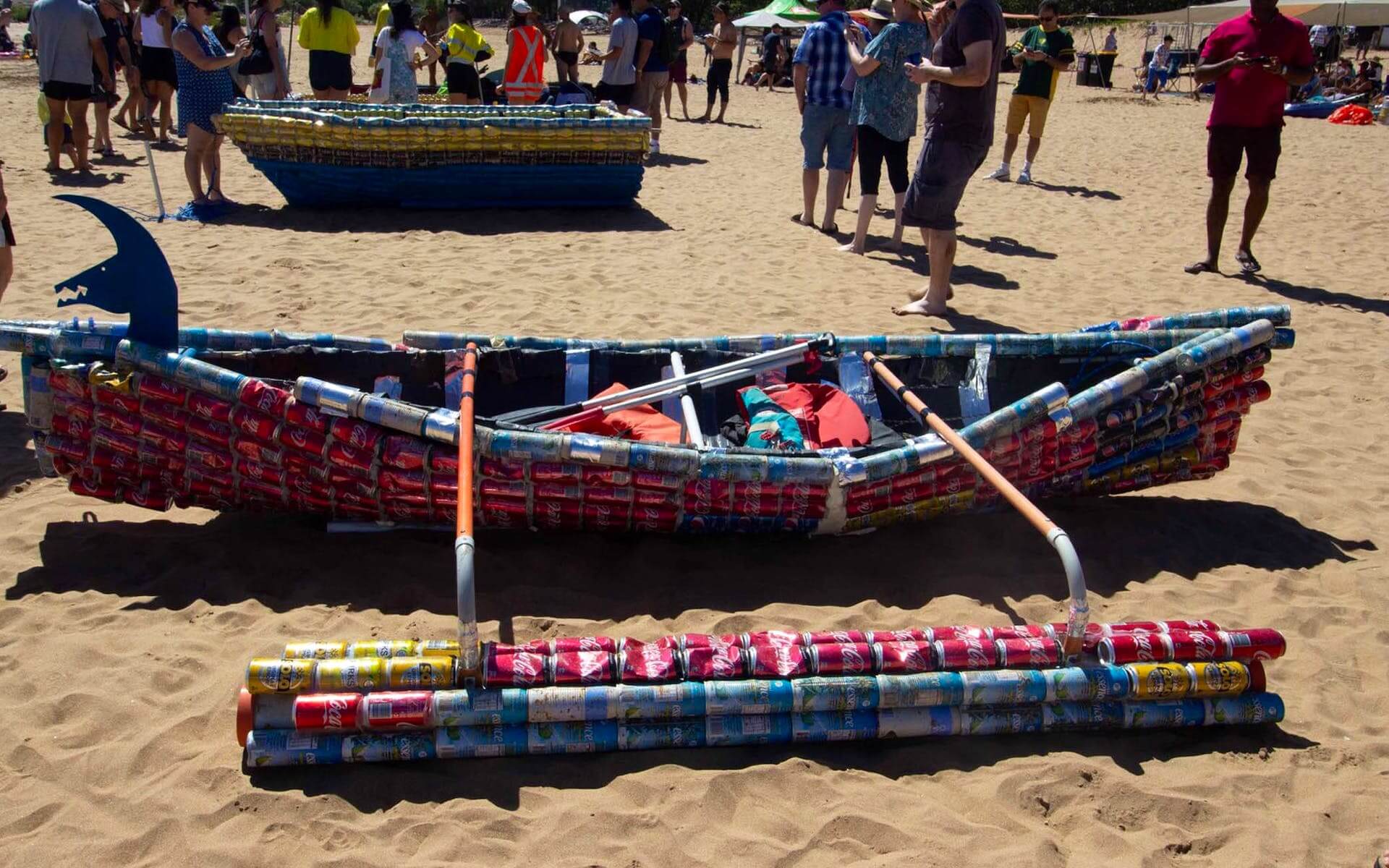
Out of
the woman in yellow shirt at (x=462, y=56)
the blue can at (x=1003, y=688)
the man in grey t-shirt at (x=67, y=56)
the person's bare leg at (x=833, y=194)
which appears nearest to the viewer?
the blue can at (x=1003, y=688)

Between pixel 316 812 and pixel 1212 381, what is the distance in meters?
3.38

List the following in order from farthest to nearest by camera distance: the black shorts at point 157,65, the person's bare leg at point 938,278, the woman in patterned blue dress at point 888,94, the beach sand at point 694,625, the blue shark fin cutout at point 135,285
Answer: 1. the black shorts at point 157,65
2. the woman in patterned blue dress at point 888,94
3. the person's bare leg at point 938,278
4. the blue shark fin cutout at point 135,285
5. the beach sand at point 694,625

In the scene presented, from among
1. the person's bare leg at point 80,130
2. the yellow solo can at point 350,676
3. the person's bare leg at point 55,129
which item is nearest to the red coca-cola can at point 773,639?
the yellow solo can at point 350,676

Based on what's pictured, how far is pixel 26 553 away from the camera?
12.3ft

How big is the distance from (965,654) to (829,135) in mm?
5844

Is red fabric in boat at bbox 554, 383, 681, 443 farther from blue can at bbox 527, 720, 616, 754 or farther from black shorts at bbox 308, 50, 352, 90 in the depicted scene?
black shorts at bbox 308, 50, 352, 90

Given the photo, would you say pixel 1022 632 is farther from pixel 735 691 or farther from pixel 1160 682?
pixel 735 691

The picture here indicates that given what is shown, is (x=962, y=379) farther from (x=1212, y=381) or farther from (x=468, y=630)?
(x=468, y=630)

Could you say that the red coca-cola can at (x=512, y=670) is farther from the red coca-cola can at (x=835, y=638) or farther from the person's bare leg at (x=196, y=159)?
the person's bare leg at (x=196, y=159)

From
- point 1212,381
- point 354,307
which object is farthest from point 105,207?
point 1212,381

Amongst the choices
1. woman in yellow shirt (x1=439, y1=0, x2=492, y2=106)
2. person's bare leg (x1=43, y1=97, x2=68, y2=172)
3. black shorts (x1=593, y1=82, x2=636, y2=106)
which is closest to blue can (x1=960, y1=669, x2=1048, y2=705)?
woman in yellow shirt (x1=439, y1=0, x2=492, y2=106)

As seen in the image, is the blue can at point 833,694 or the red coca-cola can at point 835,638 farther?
the red coca-cola can at point 835,638

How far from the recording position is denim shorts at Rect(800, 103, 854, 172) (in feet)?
26.1

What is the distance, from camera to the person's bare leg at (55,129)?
997cm
